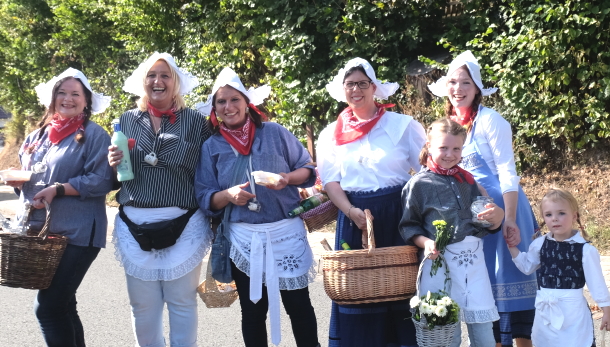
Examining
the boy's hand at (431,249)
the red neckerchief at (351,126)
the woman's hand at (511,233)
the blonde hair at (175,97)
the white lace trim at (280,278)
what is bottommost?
the white lace trim at (280,278)

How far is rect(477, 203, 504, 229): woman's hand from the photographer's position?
3.31 m

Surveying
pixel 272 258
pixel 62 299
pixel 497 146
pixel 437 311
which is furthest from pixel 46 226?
pixel 497 146

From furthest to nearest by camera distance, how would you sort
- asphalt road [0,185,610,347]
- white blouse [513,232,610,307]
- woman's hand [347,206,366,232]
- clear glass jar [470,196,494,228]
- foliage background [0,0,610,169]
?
foliage background [0,0,610,169] → asphalt road [0,185,610,347] → woman's hand [347,206,366,232] → clear glass jar [470,196,494,228] → white blouse [513,232,610,307]

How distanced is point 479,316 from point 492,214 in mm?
508

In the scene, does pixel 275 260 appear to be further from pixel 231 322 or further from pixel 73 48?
pixel 73 48

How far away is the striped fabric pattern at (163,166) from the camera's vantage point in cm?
368

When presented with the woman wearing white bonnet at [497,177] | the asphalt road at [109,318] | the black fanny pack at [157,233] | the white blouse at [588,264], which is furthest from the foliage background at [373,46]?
the black fanny pack at [157,233]

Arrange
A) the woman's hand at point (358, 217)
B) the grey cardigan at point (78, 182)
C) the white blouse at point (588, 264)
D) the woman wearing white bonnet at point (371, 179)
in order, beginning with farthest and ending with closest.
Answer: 1. the grey cardigan at point (78, 182)
2. the woman wearing white bonnet at point (371, 179)
3. the woman's hand at point (358, 217)
4. the white blouse at point (588, 264)

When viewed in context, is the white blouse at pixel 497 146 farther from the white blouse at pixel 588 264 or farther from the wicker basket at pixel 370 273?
the wicker basket at pixel 370 273

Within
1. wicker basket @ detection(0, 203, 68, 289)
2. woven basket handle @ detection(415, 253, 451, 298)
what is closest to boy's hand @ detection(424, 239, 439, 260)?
woven basket handle @ detection(415, 253, 451, 298)

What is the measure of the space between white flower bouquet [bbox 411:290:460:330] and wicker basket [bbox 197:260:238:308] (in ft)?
3.98

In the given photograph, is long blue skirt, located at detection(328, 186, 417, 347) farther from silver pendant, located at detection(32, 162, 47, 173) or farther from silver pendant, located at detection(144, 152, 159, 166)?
silver pendant, located at detection(32, 162, 47, 173)

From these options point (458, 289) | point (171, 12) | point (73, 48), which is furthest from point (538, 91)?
point (73, 48)

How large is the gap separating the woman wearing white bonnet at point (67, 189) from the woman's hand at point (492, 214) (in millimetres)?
2002
